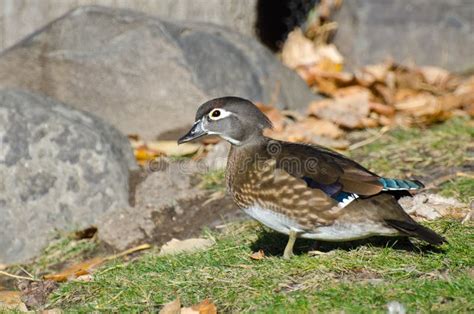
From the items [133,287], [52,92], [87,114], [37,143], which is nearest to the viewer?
[133,287]

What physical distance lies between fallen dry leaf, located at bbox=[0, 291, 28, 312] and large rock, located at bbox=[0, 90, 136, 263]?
972 mm

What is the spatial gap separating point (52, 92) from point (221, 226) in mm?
2546

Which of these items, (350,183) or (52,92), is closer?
(350,183)

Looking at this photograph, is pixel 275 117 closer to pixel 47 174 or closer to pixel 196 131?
pixel 47 174

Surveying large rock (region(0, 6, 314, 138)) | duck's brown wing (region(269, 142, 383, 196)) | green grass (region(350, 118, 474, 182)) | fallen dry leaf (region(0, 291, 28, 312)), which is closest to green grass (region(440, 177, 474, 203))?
green grass (region(350, 118, 474, 182))

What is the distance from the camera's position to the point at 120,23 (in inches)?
294

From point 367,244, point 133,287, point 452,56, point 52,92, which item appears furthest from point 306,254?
point 452,56

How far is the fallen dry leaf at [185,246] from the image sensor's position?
516 centimetres

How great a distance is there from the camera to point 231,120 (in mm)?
5012

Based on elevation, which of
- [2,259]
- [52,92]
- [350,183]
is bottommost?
[2,259]

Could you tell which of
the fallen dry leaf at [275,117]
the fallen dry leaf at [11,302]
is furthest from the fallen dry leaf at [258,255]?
the fallen dry leaf at [275,117]

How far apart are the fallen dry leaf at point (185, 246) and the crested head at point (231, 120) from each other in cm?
67

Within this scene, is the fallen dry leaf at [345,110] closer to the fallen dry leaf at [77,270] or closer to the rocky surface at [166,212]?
the rocky surface at [166,212]

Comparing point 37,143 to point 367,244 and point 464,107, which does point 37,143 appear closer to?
point 367,244
